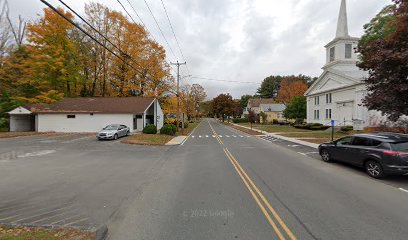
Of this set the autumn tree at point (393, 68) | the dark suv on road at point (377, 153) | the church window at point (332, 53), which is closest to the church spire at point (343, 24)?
the church window at point (332, 53)

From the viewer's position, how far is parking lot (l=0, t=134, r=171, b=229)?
4.29 m

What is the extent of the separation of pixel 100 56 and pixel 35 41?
8387 mm

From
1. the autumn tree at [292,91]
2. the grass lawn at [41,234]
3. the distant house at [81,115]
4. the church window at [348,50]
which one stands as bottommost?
the grass lawn at [41,234]

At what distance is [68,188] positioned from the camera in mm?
6059

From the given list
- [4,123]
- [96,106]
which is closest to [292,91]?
[96,106]

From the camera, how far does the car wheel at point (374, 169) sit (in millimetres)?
7070

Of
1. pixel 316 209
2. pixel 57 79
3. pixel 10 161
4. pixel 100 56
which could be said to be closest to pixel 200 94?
pixel 100 56

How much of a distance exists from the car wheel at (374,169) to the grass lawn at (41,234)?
9034mm

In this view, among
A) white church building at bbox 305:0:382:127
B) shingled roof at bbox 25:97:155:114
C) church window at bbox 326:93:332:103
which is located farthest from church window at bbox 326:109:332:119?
shingled roof at bbox 25:97:155:114

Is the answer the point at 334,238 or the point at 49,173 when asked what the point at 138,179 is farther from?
the point at 334,238

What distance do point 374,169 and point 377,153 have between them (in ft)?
2.13

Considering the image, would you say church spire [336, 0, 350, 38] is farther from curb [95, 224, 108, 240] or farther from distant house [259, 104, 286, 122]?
curb [95, 224, 108, 240]

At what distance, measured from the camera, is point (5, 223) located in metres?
3.97

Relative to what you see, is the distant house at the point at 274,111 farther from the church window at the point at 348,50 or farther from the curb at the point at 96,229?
the curb at the point at 96,229
